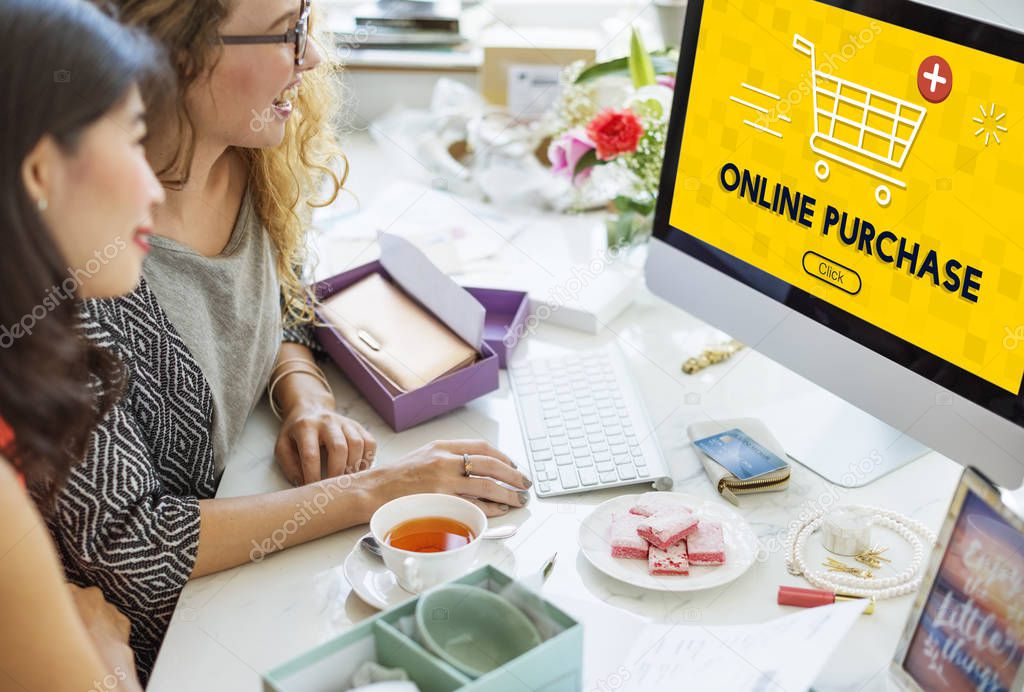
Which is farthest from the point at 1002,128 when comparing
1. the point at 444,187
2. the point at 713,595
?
the point at 444,187

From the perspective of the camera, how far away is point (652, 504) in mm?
1190

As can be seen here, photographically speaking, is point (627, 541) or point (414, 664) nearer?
point (414, 664)

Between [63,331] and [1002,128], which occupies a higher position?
[1002,128]

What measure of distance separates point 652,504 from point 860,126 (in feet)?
1.57

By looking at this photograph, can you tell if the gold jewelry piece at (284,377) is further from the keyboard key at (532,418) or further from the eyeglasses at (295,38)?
the eyeglasses at (295,38)

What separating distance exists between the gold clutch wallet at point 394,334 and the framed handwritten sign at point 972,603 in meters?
0.69

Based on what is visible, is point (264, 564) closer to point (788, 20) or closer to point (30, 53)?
point (30, 53)

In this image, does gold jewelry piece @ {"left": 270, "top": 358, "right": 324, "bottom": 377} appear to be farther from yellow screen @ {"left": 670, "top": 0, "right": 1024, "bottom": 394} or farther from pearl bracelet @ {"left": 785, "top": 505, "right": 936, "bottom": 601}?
pearl bracelet @ {"left": 785, "top": 505, "right": 936, "bottom": 601}

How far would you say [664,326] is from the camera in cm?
163

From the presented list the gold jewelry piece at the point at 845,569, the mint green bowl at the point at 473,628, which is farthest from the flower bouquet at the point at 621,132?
the mint green bowl at the point at 473,628

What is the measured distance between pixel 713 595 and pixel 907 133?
53 cm

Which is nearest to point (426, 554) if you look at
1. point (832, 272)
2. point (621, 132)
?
point (832, 272)

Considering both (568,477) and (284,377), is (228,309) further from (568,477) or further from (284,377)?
(568,477)

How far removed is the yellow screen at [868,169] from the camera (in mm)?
1045
